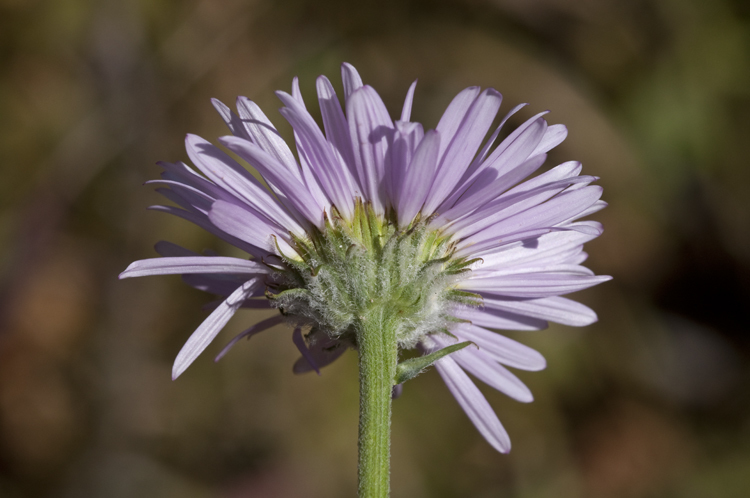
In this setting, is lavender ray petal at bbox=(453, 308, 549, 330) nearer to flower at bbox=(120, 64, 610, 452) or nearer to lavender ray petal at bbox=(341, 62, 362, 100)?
flower at bbox=(120, 64, 610, 452)

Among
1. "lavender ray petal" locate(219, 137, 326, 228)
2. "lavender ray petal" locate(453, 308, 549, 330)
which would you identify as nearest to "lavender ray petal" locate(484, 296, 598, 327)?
"lavender ray petal" locate(453, 308, 549, 330)

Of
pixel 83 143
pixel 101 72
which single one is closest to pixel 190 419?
pixel 83 143

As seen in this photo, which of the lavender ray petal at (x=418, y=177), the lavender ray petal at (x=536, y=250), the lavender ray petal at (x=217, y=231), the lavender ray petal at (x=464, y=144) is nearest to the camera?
the lavender ray petal at (x=418, y=177)

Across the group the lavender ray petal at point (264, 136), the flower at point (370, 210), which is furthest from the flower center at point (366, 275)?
the lavender ray petal at point (264, 136)

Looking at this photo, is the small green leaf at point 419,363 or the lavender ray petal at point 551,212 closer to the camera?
the small green leaf at point 419,363

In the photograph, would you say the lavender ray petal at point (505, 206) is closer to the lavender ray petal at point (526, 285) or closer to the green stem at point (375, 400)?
the lavender ray petal at point (526, 285)

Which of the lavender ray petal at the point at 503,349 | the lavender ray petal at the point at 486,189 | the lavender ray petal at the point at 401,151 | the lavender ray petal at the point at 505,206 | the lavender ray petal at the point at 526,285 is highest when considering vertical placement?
the lavender ray petal at the point at 401,151

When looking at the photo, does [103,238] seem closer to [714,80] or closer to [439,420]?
[439,420]
